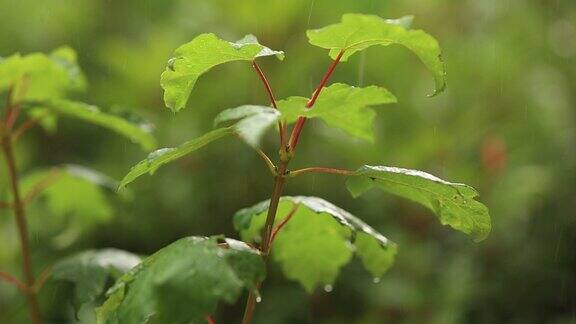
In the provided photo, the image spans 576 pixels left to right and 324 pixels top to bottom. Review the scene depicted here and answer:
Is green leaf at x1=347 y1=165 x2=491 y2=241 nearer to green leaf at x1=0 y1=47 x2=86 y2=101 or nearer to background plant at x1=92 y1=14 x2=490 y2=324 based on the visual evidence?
background plant at x1=92 y1=14 x2=490 y2=324

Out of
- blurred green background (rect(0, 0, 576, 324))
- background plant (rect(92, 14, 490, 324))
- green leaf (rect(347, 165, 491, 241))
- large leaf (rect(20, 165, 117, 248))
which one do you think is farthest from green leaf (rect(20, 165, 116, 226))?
green leaf (rect(347, 165, 491, 241))

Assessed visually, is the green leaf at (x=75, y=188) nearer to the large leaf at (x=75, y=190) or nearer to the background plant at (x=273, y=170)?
the large leaf at (x=75, y=190)

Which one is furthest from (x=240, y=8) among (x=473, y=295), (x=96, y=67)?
(x=473, y=295)

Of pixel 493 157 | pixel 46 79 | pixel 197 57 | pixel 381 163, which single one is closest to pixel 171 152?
pixel 197 57

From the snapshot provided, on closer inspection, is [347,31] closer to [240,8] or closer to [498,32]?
[240,8]

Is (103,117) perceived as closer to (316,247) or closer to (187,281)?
(316,247)

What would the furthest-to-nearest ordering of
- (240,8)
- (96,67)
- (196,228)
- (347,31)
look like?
(96,67), (240,8), (196,228), (347,31)
